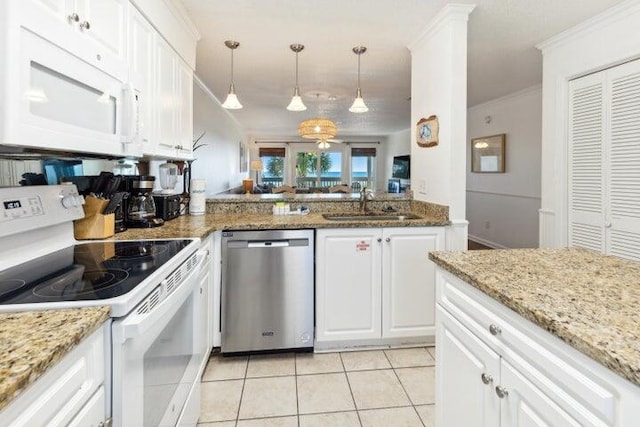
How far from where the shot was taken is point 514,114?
5156mm

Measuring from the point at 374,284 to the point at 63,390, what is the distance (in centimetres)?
198

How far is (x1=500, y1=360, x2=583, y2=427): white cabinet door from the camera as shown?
2.60ft

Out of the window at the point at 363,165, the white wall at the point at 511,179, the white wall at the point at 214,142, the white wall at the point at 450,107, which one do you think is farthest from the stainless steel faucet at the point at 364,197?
the window at the point at 363,165

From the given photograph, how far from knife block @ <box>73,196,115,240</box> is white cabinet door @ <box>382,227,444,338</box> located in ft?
5.43

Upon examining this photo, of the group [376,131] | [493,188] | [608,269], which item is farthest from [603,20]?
[376,131]

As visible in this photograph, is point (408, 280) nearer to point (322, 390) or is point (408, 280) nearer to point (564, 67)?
point (322, 390)

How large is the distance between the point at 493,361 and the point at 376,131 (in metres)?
9.24

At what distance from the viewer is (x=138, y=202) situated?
2.17m

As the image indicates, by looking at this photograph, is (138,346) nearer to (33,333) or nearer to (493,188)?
(33,333)

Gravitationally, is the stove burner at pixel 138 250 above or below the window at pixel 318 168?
below

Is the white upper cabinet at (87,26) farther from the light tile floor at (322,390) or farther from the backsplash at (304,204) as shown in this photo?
the light tile floor at (322,390)

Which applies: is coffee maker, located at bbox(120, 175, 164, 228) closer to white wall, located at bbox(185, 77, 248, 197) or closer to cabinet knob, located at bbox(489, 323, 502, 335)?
cabinet knob, located at bbox(489, 323, 502, 335)

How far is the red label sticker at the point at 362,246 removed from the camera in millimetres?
2465

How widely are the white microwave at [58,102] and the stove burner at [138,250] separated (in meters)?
0.41
